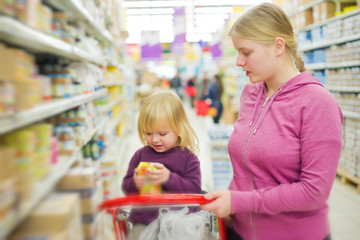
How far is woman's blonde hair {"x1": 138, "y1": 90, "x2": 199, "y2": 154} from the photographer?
174 cm

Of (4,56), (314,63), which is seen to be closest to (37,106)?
(4,56)

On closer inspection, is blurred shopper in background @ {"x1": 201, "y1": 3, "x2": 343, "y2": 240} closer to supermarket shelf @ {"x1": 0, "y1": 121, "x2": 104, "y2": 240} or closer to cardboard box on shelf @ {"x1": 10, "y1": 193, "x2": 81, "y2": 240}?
cardboard box on shelf @ {"x1": 10, "y1": 193, "x2": 81, "y2": 240}

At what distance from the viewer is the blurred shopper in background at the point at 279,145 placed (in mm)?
1274

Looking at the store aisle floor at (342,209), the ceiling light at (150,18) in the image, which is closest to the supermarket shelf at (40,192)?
the store aisle floor at (342,209)

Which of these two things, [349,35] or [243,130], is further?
[349,35]

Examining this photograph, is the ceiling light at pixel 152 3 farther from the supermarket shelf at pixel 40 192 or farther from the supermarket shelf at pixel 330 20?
the supermarket shelf at pixel 40 192

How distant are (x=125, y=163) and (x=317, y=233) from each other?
492 centimetres

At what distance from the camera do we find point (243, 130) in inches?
60.2

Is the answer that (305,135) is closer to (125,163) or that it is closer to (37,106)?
(37,106)

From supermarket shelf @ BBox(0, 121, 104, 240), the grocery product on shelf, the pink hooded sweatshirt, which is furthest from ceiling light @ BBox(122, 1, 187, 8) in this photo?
the pink hooded sweatshirt

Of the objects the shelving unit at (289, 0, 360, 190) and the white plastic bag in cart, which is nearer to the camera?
the white plastic bag in cart

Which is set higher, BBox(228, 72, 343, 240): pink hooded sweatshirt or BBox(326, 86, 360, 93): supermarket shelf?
BBox(326, 86, 360, 93): supermarket shelf

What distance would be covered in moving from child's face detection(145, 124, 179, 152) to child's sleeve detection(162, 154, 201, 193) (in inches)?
5.3

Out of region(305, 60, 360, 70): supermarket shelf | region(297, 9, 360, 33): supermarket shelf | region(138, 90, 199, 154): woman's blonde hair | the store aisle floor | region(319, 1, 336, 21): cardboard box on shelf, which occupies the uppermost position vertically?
region(319, 1, 336, 21): cardboard box on shelf
